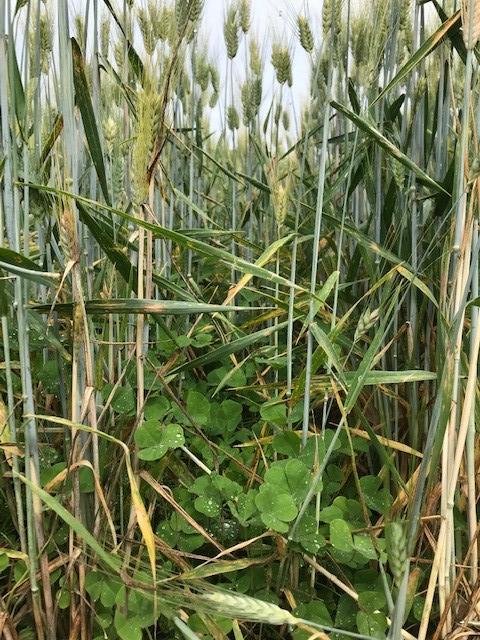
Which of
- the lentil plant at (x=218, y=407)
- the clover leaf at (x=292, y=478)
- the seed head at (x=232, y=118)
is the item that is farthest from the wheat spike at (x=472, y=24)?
the seed head at (x=232, y=118)

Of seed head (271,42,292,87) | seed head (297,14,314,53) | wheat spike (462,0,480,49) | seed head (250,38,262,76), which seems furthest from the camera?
seed head (250,38,262,76)

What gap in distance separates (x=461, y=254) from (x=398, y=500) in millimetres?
353

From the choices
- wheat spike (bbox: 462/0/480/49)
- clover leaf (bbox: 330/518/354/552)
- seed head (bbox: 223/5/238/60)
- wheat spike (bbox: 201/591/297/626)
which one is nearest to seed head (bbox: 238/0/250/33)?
seed head (bbox: 223/5/238/60)

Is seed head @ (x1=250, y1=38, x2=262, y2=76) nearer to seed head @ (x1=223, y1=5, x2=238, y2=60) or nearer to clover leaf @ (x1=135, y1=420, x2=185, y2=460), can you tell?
seed head @ (x1=223, y1=5, x2=238, y2=60)

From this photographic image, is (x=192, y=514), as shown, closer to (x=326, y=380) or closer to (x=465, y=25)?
(x=326, y=380)

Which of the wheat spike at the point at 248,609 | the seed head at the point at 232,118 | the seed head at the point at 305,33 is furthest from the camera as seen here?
the seed head at the point at 232,118

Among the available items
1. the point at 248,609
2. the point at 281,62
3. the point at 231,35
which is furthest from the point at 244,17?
the point at 248,609

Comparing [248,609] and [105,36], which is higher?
[105,36]

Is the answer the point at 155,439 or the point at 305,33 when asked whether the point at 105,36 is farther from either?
the point at 155,439

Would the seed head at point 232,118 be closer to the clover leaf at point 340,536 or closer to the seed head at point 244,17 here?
the seed head at point 244,17

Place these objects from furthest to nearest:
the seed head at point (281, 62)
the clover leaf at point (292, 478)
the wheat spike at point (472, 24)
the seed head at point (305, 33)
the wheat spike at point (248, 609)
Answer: the seed head at point (281, 62) → the seed head at point (305, 33) → the clover leaf at point (292, 478) → the wheat spike at point (472, 24) → the wheat spike at point (248, 609)

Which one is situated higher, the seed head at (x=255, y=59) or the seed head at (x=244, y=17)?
the seed head at (x=244, y=17)

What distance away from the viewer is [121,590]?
711 mm

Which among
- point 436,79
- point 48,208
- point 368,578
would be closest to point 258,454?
point 368,578
